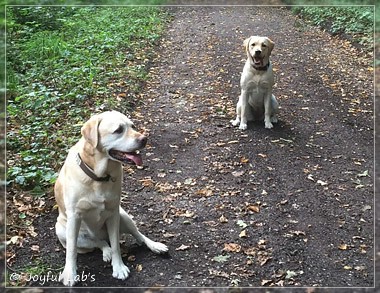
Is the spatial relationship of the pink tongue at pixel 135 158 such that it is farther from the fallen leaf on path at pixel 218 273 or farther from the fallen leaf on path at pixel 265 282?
the fallen leaf on path at pixel 265 282

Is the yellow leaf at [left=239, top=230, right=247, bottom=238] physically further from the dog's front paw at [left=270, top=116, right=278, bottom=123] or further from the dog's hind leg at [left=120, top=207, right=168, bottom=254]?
the dog's front paw at [left=270, top=116, right=278, bottom=123]

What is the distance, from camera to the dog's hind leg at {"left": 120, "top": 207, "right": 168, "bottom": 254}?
305 centimetres

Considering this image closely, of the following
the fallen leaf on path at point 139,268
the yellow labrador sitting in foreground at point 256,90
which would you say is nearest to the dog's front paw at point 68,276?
the fallen leaf on path at point 139,268

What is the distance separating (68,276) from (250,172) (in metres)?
1.76

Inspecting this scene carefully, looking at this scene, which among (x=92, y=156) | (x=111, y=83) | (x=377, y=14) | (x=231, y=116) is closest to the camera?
(x=92, y=156)

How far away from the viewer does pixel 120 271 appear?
9.28ft

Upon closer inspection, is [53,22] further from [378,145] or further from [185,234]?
[378,145]

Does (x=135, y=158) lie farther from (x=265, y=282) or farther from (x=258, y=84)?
(x=258, y=84)

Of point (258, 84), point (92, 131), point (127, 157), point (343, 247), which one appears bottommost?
point (343, 247)

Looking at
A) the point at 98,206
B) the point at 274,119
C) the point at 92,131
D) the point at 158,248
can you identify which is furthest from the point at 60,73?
the point at 274,119

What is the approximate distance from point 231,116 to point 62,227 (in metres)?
2.39

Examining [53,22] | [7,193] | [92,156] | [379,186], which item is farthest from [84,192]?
[379,186]

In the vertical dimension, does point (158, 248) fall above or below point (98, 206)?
below

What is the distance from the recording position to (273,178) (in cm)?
371
